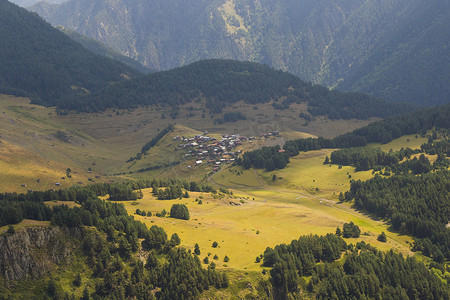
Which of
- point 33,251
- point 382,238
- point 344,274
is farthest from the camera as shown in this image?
point 382,238

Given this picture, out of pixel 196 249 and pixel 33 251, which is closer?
pixel 33 251

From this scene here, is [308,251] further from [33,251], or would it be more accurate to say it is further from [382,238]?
[33,251]

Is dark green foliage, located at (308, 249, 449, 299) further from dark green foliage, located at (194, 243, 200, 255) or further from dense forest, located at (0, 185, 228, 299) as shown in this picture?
dark green foliage, located at (194, 243, 200, 255)

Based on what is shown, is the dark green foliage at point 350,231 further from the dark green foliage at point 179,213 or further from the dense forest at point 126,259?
the dense forest at point 126,259

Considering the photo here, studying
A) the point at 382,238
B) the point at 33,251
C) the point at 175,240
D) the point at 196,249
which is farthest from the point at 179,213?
the point at 382,238

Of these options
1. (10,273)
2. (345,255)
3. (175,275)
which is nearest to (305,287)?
(345,255)

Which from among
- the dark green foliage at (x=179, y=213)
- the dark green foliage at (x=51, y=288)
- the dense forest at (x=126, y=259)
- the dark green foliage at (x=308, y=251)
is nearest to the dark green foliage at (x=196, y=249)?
the dense forest at (x=126, y=259)
